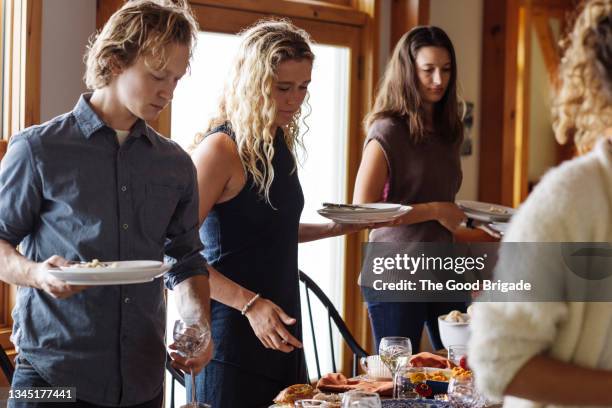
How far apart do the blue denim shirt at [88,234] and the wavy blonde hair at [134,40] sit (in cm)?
9

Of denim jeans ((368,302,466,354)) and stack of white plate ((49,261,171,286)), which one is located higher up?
stack of white plate ((49,261,171,286))

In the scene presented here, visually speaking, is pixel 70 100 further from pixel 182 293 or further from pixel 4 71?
pixel 182 293

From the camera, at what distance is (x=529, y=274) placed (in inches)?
43.3

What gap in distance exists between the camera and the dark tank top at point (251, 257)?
2291mm

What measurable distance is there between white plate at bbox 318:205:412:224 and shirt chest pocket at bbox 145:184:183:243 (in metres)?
0.67

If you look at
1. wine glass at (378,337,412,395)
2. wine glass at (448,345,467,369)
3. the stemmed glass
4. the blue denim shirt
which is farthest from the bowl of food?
the blue denim shirt

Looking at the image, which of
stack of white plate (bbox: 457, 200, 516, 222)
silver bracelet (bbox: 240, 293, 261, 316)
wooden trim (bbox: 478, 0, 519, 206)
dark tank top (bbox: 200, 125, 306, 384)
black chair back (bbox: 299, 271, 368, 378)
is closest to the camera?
silver bracelet (bbox: 240, 293, 261, 316)

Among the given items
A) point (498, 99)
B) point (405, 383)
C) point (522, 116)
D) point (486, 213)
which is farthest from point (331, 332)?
point (522, 116)

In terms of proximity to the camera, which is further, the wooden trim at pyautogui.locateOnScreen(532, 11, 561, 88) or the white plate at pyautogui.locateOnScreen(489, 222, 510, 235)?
the wooden trim at pyautogui.locateOnScreen(532, 11, 561, 88)

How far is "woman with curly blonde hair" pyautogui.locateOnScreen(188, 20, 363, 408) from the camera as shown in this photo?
7.44ft

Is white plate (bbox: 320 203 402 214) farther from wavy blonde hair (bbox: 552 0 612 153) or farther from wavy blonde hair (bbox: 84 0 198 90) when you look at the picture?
wavy blonde hair (bbox: 552 0 612 153)

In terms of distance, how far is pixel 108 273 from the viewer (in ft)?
5.38

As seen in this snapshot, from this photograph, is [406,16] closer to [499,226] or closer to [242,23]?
[242,23]

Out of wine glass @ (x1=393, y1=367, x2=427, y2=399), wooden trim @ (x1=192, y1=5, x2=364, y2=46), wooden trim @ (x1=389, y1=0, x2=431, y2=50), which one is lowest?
wine glass @ (x1=393, y1=367, x2=427, y2=399)
